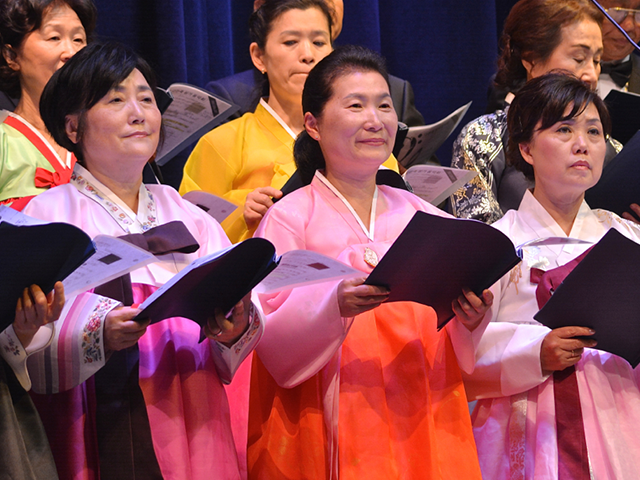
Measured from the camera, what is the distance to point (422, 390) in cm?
179

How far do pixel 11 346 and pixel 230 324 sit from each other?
0.40 meters

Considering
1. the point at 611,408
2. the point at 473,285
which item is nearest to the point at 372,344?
the point at 473,285

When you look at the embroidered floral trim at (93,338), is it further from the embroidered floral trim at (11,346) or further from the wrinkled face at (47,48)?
the wrinkled face at (47,48)

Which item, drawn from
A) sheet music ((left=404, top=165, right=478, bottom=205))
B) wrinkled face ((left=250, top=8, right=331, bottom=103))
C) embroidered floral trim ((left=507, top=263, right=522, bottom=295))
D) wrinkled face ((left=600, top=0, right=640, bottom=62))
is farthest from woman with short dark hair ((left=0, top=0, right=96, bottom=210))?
wrinkled face ((left=600, top=0, right=640, bottom=62))

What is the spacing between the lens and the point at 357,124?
196cm

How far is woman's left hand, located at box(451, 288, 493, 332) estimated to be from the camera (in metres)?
1.69

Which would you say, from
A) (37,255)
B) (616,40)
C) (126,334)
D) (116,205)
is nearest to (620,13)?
(616,40)

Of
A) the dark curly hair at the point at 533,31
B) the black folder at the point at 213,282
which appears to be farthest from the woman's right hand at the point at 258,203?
the dark curly hair at the point at 533,31

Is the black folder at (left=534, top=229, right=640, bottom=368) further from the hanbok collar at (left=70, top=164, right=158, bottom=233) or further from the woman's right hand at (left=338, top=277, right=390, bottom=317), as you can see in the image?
the hanbok collar at (left=70, top=164, right=158, bottom=233)

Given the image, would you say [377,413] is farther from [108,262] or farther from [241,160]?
[241,160]

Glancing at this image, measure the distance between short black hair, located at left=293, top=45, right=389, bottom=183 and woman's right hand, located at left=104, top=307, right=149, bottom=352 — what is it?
2.44 ft

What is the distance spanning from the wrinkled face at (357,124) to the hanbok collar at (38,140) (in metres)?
0.72

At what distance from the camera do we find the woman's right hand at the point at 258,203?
2139 mm

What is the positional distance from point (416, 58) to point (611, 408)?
2.40 m
